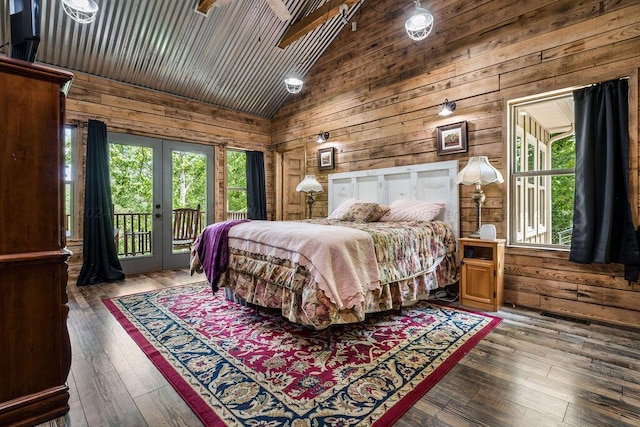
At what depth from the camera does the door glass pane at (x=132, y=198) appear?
464 cm

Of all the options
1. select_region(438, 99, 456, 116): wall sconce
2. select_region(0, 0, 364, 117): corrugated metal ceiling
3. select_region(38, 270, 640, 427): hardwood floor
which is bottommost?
select_region(38, 270, 640, 427): hardwood floor

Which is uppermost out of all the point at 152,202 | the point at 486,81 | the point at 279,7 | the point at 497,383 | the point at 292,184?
the point at 279,7

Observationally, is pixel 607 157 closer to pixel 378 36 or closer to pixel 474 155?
pixel 474 155

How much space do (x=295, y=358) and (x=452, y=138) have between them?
305 centimetres

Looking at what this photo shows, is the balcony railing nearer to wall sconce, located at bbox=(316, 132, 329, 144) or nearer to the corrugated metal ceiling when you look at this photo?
the corrugated metal ceiling

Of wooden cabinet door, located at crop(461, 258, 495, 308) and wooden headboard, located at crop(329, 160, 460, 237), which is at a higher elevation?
wooden headboard, located at crop(329, 160, 460, 237)

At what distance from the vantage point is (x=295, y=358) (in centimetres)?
205

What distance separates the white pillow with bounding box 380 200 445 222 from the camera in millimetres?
3625

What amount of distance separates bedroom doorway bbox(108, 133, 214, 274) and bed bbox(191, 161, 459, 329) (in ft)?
6.59

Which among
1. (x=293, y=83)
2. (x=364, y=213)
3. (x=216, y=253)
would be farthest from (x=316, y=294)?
(x=293, y=83)

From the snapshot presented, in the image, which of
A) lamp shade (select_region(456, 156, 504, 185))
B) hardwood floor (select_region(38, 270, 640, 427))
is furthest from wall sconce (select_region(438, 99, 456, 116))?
hardwood floor (select_region(38, 270, 640, 427))

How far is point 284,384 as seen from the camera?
1.75m

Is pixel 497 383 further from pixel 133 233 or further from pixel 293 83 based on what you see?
pixel 133 233

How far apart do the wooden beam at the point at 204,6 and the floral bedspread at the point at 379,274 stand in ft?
9.72
